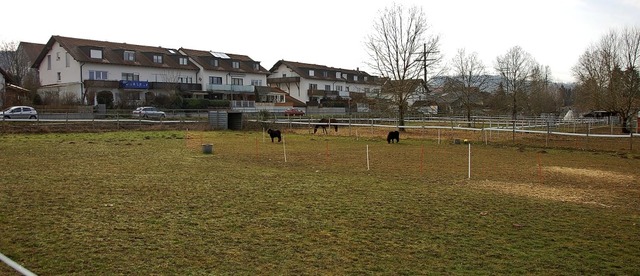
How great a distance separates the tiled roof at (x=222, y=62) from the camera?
217 feet

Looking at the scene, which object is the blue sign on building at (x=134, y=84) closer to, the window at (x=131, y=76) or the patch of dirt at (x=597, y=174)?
the window at (x=131, y=76)

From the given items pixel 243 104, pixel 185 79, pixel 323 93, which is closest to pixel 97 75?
pixel 185 79

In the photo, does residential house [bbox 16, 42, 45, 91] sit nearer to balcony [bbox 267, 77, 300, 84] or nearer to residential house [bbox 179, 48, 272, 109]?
residential house [bbox 179, 48, 272, 109]

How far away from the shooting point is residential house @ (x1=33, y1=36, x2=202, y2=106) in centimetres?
5266

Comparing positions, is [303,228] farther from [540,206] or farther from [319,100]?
[319,100]

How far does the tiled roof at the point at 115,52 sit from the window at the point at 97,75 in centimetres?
126

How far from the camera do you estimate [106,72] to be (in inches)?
2173

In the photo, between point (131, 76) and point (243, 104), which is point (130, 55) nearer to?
point (131, 76)

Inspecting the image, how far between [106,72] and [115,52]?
12.0 ft

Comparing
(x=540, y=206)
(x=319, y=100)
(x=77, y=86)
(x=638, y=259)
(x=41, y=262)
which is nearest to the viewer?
(x=41, y=262)

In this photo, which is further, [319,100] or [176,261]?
[319,100]

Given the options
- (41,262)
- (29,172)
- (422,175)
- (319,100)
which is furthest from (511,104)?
(41,262)

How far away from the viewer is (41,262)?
588 centimetres

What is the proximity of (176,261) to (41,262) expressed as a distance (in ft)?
5.21
